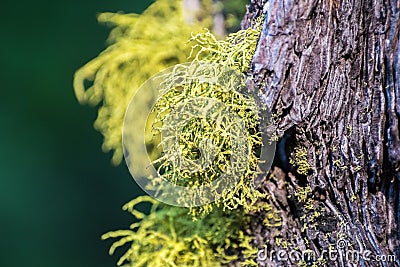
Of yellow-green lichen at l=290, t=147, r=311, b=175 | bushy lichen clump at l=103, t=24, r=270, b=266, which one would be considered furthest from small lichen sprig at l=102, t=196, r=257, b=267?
yellow-green lichen at l=290, t=147, r=311, b=175

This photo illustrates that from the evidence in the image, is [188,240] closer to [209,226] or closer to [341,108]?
[209,226]

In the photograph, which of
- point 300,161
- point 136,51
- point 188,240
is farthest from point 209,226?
point 136,51

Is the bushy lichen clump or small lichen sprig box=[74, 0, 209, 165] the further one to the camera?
small lichen sprig box=[74, 0, 209, 165]

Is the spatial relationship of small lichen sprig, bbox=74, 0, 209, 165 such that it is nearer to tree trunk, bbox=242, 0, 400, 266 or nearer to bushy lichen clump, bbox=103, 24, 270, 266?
bushy lichen clump, bbox=103, 24, 270, 266

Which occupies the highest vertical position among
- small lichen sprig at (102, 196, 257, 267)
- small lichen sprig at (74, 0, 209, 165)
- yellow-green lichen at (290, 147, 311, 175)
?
small lichen sprig at (74, 0, 209, 165)

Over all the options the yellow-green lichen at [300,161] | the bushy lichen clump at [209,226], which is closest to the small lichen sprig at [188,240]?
the bushy lichen clump at [209,226]
